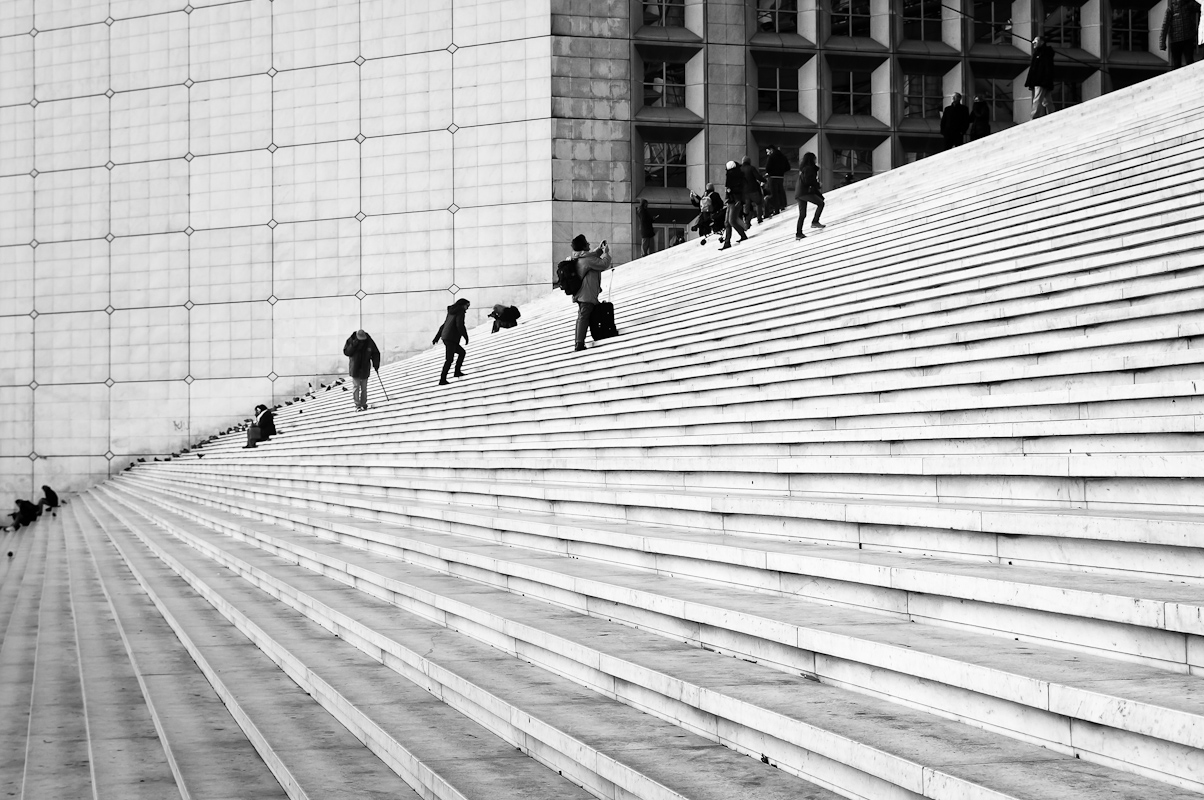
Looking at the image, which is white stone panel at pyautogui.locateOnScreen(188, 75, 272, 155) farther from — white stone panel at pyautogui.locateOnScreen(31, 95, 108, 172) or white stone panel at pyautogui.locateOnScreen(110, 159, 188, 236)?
white stone panel at pyautogui.locateOnScreen(31, 95, 108, 172)

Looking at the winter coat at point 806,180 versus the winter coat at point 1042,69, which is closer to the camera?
the winter coat at point 806,180

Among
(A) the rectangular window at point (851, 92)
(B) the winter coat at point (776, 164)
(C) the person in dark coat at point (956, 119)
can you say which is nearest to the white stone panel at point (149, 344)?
(A) the rectangular window at point (851, 92)

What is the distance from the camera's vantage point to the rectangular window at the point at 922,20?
25.9m

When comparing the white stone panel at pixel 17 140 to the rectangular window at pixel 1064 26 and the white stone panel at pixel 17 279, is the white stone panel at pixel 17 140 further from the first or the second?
the rectangular window at pixel 1064 26

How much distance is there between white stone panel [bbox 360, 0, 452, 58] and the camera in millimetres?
26500

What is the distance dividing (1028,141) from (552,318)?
746 cm

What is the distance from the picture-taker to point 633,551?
573 cm

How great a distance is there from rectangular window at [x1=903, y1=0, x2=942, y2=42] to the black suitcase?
15985 mm

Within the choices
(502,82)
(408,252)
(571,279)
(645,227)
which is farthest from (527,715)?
(502,82)

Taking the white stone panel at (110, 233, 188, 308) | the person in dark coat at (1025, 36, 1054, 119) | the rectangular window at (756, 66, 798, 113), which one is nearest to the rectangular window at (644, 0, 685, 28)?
the rectangular window at (756, 66, 798, 113)

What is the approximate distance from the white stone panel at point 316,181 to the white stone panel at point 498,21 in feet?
11.9

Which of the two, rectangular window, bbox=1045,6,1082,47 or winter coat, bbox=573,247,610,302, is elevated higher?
rectangular window, bbox=1045,6,1082,47

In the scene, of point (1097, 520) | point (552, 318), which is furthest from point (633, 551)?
point (552, 318)

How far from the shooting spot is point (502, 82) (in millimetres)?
25953
